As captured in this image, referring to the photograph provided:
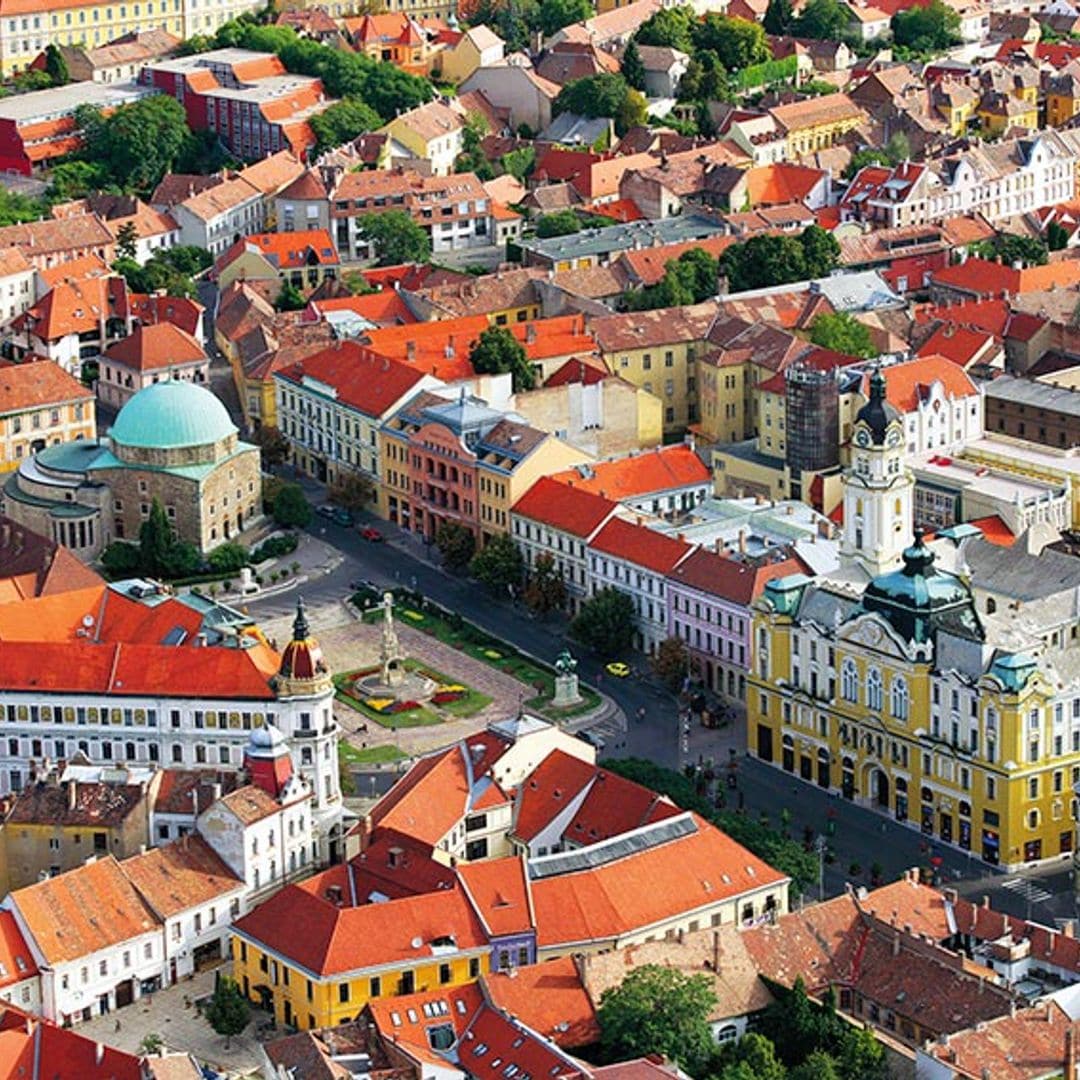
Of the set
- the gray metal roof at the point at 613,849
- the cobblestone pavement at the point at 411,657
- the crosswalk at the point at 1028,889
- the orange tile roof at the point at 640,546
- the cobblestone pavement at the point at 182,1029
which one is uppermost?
the orange tile roof at the point at 640,546

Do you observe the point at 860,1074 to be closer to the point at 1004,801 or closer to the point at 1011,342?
the point at 1004,801

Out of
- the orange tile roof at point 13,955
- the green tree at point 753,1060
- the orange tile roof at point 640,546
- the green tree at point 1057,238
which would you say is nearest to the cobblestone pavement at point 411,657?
the orange tile roof at point 640,546

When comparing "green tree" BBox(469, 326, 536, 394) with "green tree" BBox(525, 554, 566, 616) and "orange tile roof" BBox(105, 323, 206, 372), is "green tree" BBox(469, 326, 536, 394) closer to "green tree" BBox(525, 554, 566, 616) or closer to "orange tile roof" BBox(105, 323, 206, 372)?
"orange tile roof" BBox(105, 323, 206, 372)

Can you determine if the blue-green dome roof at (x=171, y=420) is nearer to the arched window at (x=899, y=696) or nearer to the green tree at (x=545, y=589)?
the green tree at (x=545, y=589)

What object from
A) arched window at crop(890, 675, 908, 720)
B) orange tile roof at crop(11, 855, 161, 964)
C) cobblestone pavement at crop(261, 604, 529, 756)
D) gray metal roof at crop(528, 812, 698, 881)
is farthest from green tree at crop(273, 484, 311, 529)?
gray metal roof at crop(528, 812, 698, 881)

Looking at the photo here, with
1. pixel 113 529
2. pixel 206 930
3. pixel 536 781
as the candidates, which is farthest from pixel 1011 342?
pixel 206 930

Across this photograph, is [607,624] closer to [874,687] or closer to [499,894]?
[874,687]
